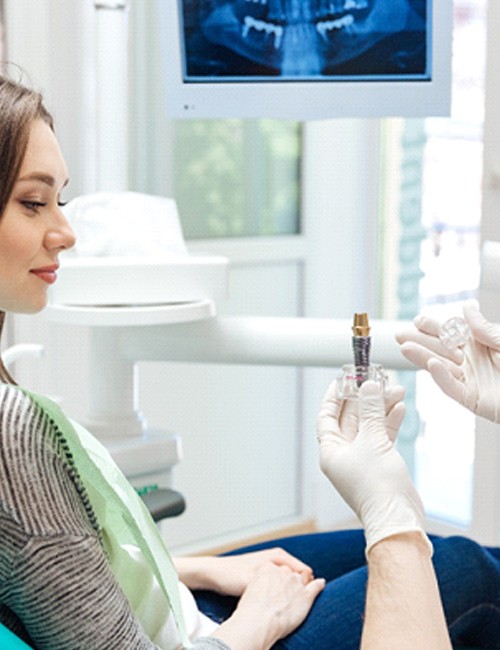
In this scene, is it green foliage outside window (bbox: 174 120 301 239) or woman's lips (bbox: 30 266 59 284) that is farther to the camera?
green foliage outside window (bbox: 174 120 301 239)

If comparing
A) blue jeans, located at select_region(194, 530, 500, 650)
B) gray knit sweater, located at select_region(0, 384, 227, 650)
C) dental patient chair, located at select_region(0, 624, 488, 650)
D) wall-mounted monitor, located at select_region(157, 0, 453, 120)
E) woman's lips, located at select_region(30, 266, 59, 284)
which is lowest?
blue jeans, located at select_region(194, 530, 500, 650)

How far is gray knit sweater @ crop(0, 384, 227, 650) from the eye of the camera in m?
0.97

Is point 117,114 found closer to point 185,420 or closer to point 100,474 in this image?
point 100,474

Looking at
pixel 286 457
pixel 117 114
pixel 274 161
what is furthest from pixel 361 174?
pixel 117 114

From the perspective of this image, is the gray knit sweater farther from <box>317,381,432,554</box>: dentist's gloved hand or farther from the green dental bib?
<box>317,381,432,554</box>: dentist's gloved hand

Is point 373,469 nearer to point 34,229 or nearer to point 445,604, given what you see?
point 445,604

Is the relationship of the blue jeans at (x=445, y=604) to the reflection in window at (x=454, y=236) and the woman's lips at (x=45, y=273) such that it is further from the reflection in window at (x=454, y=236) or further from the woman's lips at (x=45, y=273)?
the reflection in window at (x=454, y=236)

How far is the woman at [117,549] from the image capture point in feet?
3.23

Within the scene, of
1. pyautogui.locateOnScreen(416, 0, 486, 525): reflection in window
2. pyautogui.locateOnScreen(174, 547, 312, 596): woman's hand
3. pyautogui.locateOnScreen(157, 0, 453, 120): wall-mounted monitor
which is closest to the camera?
pyautogui.locateOnScreen(174, 547, 312, 596): woman's hand

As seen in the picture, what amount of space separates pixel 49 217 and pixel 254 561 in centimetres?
56

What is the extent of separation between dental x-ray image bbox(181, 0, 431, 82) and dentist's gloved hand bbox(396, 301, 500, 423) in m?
0.55

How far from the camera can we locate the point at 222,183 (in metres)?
3.10

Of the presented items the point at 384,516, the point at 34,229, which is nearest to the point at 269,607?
the point at 384,516

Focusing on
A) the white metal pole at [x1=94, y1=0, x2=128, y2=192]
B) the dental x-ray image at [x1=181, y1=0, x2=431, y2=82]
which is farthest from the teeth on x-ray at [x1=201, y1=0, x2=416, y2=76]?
the white metal pole at [x1=94, y1=0, x2=128, y2=192]
